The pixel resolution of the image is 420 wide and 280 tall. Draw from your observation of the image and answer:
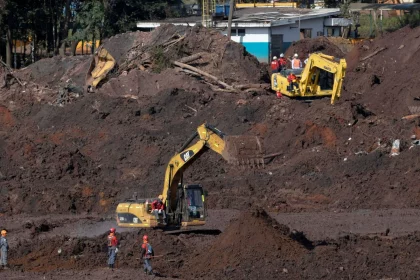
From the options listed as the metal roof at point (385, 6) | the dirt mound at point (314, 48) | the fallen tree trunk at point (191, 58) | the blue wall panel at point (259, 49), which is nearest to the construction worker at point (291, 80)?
the fallen tree trunk at point (191, 58)

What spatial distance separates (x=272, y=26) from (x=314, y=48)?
3596 mm

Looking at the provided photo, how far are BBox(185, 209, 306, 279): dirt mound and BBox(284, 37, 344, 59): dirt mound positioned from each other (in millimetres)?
29200

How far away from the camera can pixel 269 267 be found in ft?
61.2

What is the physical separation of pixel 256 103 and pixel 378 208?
441 inches

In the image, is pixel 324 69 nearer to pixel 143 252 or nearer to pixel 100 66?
pixel 100 66

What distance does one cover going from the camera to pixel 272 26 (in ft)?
169

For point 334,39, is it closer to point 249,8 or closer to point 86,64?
point 249,8

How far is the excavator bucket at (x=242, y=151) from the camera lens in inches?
794

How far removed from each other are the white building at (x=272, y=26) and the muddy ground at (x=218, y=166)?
3890 mm

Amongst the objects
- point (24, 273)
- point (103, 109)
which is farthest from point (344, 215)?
point (103, 109)

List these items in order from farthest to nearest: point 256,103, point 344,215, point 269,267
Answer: point 256,103
point 344,215
point 269,267

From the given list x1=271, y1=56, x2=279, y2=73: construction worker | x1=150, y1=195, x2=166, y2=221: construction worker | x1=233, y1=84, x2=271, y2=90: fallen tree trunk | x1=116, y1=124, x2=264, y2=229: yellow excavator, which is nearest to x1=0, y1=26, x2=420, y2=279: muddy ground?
x1=116, y1=124, x2=264, y2=229: yellow excavator

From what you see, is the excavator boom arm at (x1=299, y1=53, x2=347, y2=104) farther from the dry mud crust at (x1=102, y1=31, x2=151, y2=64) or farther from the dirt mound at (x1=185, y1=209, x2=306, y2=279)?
the dirt mound at (x1=185, y1=209, x2=306, y2=279)

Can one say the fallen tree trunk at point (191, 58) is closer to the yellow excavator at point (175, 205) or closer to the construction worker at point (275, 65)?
the construction worker at point (275, 65)
